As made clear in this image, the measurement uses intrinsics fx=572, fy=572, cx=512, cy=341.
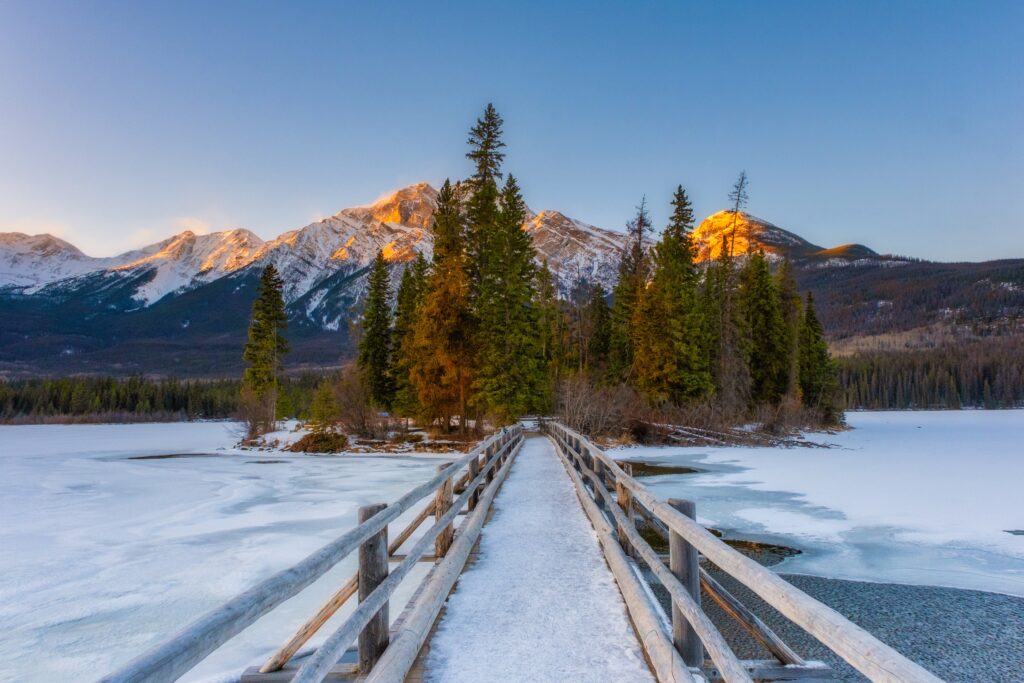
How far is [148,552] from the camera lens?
373 inches

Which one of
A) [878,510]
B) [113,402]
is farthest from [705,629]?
[113,402]

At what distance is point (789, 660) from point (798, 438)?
32.7 metres

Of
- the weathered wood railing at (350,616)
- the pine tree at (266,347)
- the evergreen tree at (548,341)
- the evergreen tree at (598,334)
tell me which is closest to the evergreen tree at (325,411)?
the pine tree at (266,347)

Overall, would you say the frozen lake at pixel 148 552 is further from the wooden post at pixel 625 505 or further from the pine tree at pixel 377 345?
the pine tree at pixel 377 345

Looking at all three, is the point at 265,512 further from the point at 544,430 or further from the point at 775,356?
the point at 775,356

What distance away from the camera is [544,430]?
106 feet

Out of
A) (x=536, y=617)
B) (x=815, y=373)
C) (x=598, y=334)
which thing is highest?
(x=598, y=334)

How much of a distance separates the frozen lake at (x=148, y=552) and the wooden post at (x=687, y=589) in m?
3.59

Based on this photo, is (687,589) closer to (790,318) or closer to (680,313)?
(680,313)

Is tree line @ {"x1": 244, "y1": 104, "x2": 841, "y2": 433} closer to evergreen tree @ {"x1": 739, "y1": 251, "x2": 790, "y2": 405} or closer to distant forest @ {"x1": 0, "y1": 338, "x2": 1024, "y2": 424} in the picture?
evergreen tree @ {"x1": 739, "y1": 251, "x2": 790, "y2": 405}

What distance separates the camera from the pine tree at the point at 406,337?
34688 mm

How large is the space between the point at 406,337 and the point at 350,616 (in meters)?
34.2

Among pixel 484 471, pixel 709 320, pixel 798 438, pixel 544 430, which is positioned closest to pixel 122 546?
pixel 484 471

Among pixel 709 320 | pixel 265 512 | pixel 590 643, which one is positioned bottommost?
pixel 265 512
